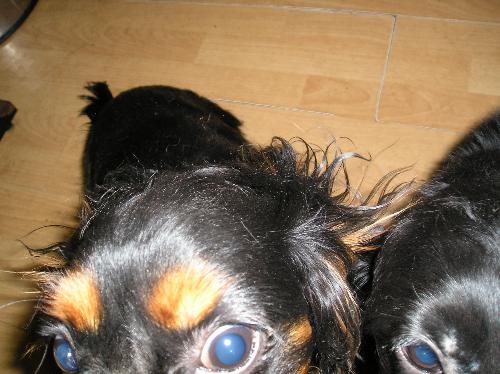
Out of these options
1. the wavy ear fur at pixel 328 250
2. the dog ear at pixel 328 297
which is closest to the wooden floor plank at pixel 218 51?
the wavy ear fur at pixel 328 250

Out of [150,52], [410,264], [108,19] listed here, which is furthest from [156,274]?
[108,19]

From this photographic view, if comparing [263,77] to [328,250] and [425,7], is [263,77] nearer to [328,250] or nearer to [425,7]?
[425,7]

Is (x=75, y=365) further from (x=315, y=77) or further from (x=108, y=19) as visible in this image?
(x=108, y=19)

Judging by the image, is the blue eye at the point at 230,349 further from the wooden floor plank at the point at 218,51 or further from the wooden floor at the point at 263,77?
the wooden floor plank at the point at 218,51

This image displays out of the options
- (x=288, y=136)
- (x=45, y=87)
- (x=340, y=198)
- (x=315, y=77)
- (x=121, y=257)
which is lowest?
(x=45, y=87)

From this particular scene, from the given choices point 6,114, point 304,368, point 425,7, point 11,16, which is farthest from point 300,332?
point 11,16

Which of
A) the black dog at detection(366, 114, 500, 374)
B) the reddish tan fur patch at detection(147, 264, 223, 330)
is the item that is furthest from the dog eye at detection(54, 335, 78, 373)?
the black dog at detection(366, 114, 500, 374)
